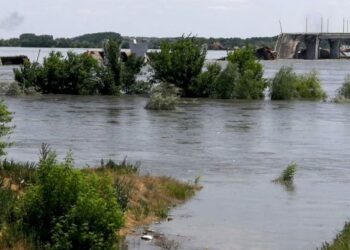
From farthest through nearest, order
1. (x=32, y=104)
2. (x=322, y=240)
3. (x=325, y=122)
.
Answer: (x=32, y=104) < (x=325, y=122) < (x=322, y=240)

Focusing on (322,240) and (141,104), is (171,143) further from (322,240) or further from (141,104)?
(141,104)

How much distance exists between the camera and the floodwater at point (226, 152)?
562 inches

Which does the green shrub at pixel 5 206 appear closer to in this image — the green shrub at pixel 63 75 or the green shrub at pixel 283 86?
the green shrub at pixel 63 75

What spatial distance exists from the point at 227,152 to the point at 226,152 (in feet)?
0.10

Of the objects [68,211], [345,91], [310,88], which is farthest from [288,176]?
[310,88]

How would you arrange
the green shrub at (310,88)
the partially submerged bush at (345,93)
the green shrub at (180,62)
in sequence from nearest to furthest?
the green shrub at (180,62)
the partially submerged bush at (345,93)
the green shrub at (310,88)

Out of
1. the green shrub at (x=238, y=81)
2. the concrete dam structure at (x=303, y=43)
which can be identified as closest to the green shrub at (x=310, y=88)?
the green shrub at (x=238, y=81)

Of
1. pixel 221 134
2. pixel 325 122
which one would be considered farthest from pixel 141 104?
pixel 221 134

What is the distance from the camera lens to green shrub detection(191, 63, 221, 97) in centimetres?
5088

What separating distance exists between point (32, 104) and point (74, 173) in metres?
33.4

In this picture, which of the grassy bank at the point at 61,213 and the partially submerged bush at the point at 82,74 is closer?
the grassy bank at the point at 61,213

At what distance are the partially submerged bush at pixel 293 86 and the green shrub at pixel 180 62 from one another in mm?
4852

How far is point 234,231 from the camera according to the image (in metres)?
14.0

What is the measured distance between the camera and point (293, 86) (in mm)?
51906
